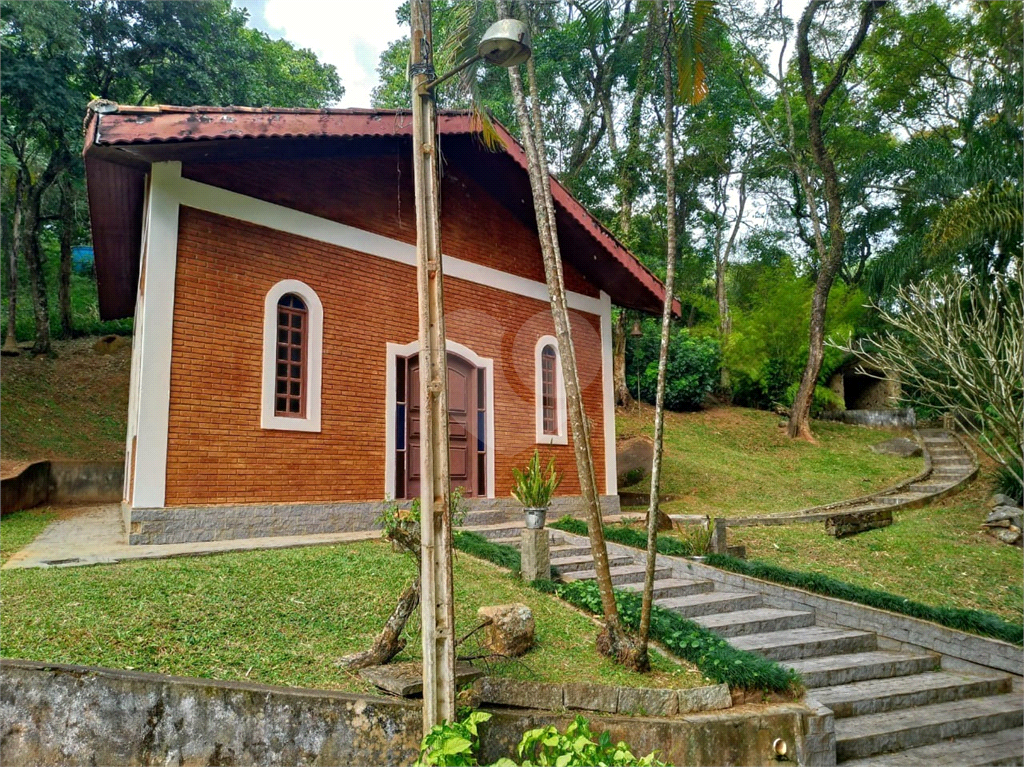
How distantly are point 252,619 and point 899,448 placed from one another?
18.6 meters

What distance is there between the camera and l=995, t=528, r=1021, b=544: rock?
33.6 feet

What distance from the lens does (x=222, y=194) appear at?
7980 mm

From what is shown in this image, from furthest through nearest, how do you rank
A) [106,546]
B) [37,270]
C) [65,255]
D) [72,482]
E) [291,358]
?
[65,255]
[37,270]
[72,482]
[291,358]
[106,546]

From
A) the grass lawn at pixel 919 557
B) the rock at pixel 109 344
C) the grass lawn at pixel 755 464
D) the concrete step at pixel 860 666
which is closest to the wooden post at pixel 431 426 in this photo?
the concrete step at pixel 860 666

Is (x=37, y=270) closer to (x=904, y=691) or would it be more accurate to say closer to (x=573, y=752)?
(x=573, y=752)

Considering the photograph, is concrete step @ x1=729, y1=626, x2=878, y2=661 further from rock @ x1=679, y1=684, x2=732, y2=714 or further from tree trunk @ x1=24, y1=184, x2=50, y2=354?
tree trunk @ x1=24, y1=184, x2=50, y2=354

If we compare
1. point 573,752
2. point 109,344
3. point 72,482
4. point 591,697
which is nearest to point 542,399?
point 591,697

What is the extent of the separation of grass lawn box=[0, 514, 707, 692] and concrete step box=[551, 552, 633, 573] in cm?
105

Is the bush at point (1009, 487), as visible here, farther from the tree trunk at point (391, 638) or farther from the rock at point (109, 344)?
the rock at point (109, 344)

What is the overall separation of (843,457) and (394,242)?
Result: 14001mm

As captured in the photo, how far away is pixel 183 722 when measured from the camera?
12.4 feet

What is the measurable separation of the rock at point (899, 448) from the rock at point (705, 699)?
16.0 meters

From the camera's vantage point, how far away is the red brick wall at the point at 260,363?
7.59 metres

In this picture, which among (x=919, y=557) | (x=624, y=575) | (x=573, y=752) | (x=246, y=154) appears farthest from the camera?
(x=919, y=557)
